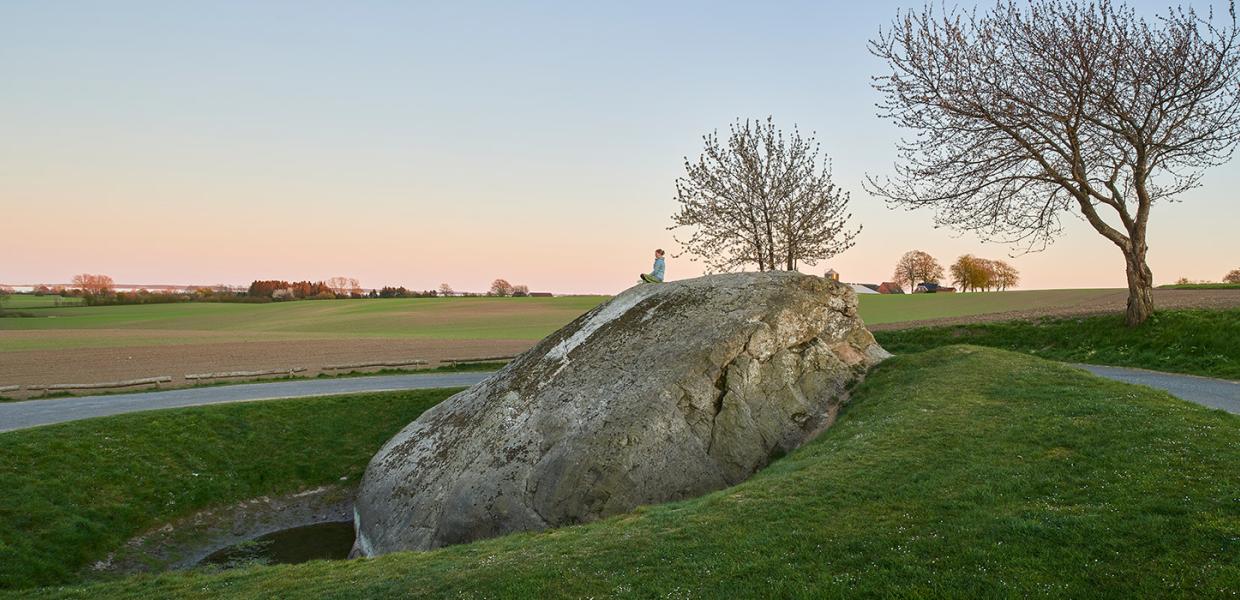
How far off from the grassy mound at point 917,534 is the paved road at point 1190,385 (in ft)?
16.5

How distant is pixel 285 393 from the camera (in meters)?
28.7

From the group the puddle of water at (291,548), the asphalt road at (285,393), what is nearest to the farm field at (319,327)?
the asphalt road at (285,393)

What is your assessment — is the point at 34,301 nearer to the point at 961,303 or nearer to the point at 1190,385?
the point at 961,303

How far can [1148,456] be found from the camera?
12.1m

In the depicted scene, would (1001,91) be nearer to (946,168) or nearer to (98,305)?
(946,168)

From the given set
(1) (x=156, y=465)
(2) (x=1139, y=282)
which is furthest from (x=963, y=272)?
(1) (x=156, y=465)

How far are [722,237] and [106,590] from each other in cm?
3570

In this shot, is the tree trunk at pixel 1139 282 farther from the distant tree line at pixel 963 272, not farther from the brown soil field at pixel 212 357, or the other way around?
the distant tree line at pixel 963 272

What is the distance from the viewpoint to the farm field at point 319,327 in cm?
3812

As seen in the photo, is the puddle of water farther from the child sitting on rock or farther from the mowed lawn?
the mowed lawn

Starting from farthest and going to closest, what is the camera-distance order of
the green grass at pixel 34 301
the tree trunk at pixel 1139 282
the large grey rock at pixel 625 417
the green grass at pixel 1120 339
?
the green grass at pixel 34 301 < the tree trunk at pixel 1139 282 < the green grass at pixel 1120 339 < the large grey rock at pixel 625 417

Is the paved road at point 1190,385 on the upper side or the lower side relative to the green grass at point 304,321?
lower

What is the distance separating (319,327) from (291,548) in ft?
173

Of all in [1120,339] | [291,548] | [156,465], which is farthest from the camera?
[1120,339]
